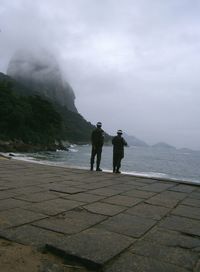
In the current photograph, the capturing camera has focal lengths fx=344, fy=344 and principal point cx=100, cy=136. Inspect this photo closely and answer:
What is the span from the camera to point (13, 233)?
3.35 metres

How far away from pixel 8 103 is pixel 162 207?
66.6 m

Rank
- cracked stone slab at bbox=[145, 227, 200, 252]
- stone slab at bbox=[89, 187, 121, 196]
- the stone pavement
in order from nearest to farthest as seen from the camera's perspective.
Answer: the stone pavement
cracked stone slab at bbox=[145, 227, 200, 252]
stone slab at bbox=[89, 187, 121, 196]

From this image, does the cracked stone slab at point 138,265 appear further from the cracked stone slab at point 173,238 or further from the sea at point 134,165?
the sea at point 134,165

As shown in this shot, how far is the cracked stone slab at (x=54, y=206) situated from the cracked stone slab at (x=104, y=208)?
0.69 ft

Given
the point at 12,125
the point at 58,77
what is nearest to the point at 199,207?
the point at 12,125

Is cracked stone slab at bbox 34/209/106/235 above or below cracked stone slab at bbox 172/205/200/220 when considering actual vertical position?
below

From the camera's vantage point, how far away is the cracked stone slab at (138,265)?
2723 mm

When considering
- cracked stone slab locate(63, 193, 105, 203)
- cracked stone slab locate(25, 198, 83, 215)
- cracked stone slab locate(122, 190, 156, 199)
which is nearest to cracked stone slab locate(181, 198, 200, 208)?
cracked stone slab locate(122, 190, 156, 199)

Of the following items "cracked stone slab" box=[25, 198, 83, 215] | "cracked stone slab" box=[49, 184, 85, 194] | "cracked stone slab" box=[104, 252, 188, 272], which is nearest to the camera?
"cracked stone slab" box=[104, 252, 188, 272]

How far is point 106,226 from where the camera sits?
392cm

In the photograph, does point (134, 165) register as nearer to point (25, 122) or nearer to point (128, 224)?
point (25, 122)

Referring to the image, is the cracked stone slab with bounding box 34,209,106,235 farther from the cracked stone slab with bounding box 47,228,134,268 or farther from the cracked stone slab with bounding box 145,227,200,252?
the cracked stone slab with bounding box 145,227,200,252

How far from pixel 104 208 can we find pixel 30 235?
1.75 metres

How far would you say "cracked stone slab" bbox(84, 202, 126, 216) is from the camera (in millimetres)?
4657
